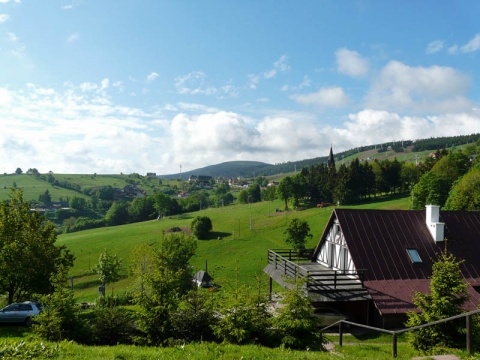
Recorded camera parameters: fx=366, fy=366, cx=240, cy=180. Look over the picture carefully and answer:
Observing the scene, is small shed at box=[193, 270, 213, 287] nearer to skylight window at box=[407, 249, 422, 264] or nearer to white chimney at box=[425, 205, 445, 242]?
skylight window at box=[407, 249, 422, 264]

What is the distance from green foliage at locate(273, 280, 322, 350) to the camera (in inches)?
492

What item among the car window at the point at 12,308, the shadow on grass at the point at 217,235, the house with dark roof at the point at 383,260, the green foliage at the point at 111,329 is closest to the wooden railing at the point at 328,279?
the house with dark roof at the point at 383,260

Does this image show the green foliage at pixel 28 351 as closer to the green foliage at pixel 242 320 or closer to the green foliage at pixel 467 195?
the green foliage at pixel 242 320

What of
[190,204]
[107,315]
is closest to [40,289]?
[107,315]

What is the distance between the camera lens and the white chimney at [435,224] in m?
→ 23.7

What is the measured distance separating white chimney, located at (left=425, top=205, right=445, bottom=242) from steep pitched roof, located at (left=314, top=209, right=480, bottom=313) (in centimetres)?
30

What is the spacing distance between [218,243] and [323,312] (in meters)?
51.2

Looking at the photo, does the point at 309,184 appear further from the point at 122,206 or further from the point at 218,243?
the point at 122,206

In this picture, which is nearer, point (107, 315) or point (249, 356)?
point (249, 356)

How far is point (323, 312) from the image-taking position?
1986 cm

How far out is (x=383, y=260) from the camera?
22.1 metres

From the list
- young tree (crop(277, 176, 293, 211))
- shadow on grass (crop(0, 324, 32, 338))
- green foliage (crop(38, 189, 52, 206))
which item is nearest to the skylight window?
shadow on grass (crop(0, 324, 32, 338))

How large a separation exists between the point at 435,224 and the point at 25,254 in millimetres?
26190

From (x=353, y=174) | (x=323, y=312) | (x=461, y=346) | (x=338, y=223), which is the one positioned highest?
(x=353, y=174)
